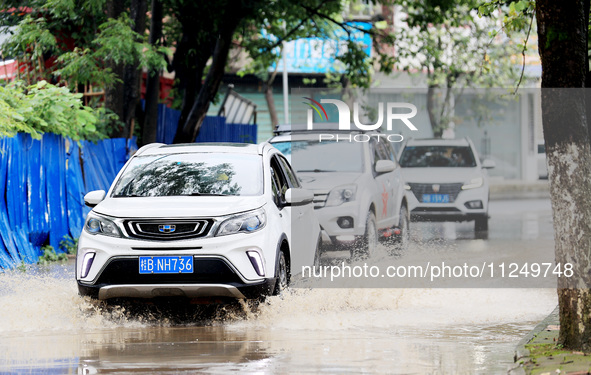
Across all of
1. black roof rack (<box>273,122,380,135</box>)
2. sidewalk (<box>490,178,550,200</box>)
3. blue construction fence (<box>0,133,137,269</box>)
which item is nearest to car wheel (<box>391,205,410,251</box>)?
black roof rack (<box>273,122,380,135</box>)

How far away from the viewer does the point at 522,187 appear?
105 ft

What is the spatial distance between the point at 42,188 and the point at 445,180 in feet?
22.1

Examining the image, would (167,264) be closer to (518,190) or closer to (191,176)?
(191,176)

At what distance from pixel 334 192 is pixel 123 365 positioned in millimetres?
6239

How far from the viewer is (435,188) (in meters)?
16.0

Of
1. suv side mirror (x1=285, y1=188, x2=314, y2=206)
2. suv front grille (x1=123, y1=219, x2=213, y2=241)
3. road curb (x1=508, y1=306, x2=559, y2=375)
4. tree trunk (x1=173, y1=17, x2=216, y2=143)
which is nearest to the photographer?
road curb (x1=508, y1=306, x2=559, y2=375)

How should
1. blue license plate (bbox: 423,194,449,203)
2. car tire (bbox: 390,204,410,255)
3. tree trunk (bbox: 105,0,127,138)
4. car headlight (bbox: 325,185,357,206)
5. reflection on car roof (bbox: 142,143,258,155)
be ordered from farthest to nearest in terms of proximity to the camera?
tree trunk (bbox: 105,0,127,138) < blue license plate (bbox: 423,194,449,203) < car tire (bbox: 390,204,410,255) < car headlight (bbox: 325,185,357,206) < reflection on car roof (bbox: 142,143,258,155)

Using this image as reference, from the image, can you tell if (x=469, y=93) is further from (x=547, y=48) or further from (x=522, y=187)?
(x=547, y=48)

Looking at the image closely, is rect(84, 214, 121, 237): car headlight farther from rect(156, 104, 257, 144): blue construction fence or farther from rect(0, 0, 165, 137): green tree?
rect(156, 104, 257, 144): blue construction fence

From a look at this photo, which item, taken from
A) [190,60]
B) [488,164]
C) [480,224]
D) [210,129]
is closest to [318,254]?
[480,224]

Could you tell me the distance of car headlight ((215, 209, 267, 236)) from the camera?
855cm

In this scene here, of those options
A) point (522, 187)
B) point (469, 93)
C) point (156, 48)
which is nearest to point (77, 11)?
point (156, 48)

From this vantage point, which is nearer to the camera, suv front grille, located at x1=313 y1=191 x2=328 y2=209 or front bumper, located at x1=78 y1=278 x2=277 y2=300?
front bumper, located at x1=78 y1=278 x2=277 y2=300

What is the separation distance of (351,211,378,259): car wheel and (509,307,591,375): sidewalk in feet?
15.1
